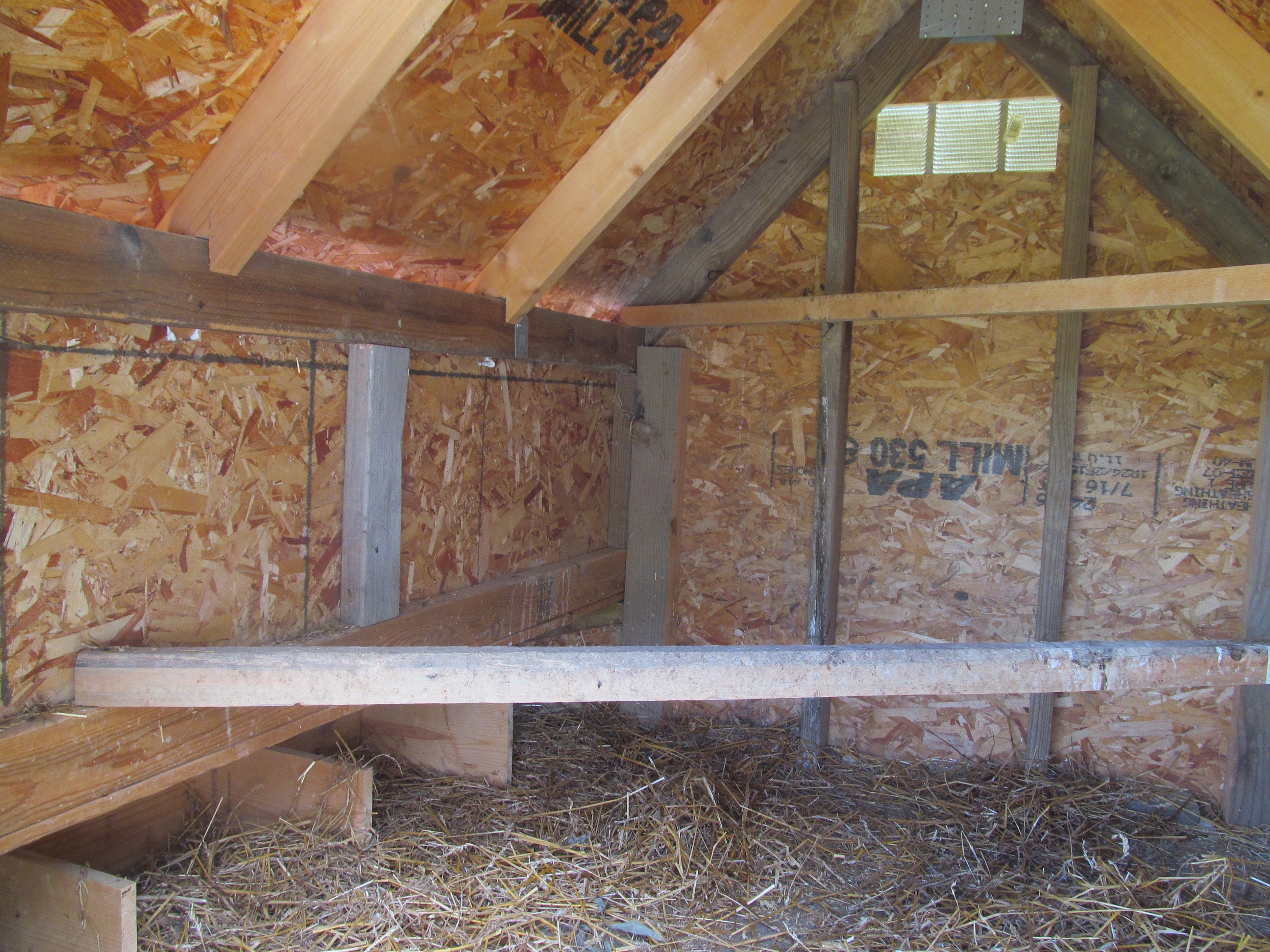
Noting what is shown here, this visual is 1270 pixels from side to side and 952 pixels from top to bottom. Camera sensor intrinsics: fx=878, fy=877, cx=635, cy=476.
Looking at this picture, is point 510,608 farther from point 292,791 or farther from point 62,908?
point 62,908

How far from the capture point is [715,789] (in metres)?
3.06

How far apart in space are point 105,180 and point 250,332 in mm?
411

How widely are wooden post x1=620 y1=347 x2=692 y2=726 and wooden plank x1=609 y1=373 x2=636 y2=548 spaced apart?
2cm

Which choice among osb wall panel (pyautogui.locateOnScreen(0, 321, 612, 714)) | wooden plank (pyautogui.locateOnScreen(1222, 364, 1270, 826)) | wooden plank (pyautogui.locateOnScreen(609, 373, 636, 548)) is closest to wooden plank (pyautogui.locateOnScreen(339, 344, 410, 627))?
osb wall panel (pyautogui.locateOnScreen(0, 321, 612, 714))

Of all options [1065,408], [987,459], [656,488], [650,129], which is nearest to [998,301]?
[1065,408]

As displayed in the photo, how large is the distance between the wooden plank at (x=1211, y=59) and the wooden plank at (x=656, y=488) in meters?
1.99

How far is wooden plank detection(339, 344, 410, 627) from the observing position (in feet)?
7.66

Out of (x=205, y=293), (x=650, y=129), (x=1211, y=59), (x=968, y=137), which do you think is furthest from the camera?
(x=968, y=137)

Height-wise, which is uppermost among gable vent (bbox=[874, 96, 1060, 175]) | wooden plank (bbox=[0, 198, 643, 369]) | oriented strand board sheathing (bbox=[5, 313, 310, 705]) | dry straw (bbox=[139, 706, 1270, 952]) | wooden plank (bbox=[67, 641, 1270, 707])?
gable vent (bbox=[874, 96, 1060, 175])

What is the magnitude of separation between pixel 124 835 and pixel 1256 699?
3.54 m

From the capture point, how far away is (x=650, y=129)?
229cm

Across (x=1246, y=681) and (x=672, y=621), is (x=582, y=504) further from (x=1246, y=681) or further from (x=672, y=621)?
(x=1246, y=681)

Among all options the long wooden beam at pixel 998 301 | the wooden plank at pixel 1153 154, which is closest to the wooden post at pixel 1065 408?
the wooden plank at pixel 1153 154

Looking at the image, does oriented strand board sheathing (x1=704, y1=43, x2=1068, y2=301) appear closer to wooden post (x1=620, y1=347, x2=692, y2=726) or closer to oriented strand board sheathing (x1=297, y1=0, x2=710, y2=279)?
wooden post (x1=620, y1=347, x2=692, y2=726)
